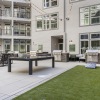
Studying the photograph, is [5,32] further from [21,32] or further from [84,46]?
[84,46]

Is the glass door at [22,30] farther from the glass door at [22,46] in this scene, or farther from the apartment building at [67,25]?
the apartment building at [67,25]

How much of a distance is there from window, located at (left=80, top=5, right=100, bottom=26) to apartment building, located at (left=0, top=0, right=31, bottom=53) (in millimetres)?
9128

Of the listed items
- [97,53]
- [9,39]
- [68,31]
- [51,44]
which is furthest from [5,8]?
[97,53]

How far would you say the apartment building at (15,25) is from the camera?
2309 centimetres

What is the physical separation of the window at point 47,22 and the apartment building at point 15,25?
3327 millimetres

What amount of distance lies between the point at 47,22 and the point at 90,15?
5637 millimetres

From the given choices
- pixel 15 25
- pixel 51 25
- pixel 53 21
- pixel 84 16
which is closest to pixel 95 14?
pixel 84 16

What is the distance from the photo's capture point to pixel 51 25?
65.4 ft

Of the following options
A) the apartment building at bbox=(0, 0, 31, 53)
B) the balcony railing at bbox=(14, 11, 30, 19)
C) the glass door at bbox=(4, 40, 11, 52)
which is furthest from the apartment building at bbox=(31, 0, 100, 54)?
the glass door at bbox=(4, 40, 11, 52)

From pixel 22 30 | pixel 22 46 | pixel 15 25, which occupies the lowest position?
pixel 22 46

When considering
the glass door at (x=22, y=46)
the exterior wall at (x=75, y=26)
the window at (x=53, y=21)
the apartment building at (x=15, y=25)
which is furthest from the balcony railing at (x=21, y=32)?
the exterior wall at (x=75, y=26)

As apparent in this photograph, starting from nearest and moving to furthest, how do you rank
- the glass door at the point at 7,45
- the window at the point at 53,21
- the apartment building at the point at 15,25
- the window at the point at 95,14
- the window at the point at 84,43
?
the window at the point at 95,14
the window at the point at 84,43
the window at the point at 53,21
the apartment building at the point at 15,25
the glass door at the point at 7,45

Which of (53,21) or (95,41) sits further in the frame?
(53,21)

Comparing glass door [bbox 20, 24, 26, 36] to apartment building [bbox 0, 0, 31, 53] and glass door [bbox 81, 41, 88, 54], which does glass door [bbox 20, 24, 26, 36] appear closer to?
apartment building [bbox 0, 0, 31, 53]
